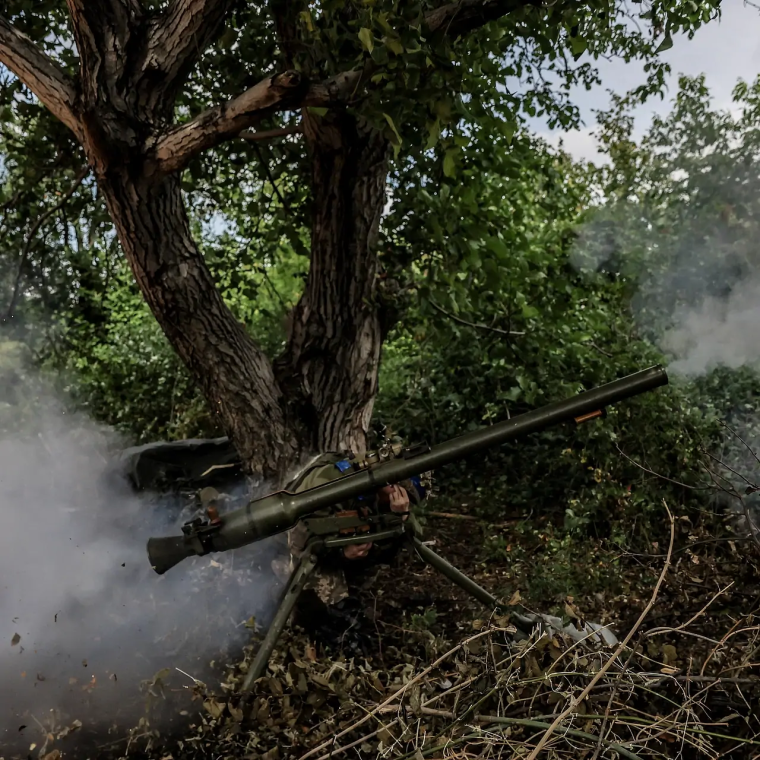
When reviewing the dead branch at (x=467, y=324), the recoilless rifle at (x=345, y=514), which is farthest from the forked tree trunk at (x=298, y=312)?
the recoilless rifle at (x=345, y=514)

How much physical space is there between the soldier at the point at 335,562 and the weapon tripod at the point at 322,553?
0.06 meters

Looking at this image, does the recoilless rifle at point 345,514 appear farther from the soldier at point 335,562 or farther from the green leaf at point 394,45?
the green leaf at point 394,45

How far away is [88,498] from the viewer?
A: 5926mm

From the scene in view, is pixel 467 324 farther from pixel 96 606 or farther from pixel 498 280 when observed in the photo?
pixel 96 606

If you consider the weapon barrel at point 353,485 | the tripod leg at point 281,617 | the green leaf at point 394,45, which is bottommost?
the tripod leg at point 281,617

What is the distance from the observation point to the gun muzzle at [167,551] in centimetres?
347

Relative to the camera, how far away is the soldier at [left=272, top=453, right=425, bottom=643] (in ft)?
12.0


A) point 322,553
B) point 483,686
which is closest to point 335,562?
point 322,553

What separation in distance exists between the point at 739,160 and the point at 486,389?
9.69ft

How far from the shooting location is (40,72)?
12.4 feet

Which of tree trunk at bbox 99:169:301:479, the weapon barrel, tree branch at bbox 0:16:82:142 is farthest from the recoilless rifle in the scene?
tree branch at bbox 0:16:82:142

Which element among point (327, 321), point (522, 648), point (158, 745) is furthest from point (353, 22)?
point (158, 745)

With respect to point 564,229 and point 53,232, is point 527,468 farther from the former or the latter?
point 53,232

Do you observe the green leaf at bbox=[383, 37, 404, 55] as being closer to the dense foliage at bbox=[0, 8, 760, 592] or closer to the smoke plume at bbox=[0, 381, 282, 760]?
the dense foliage at bbox=[0, 8, 760, 592]
